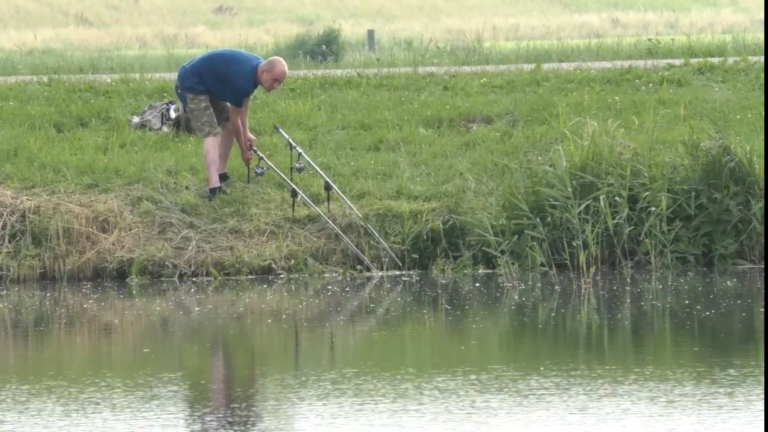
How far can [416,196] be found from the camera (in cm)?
1389

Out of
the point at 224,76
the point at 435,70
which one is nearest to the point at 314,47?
the point at 435,70

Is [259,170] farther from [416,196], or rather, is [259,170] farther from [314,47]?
[314,47]

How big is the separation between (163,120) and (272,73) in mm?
2959

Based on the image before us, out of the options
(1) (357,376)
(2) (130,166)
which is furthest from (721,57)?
(1) (357,376)

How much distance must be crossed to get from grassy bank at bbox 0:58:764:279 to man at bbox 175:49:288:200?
18.8 inches

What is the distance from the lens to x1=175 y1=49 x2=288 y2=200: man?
1301 centimetres

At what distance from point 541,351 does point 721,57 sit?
10430 mm

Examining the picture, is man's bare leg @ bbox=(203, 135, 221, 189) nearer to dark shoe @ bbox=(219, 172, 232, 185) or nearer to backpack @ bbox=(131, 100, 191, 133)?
dark shoe @ bbox=(219, 172, 232, 185)

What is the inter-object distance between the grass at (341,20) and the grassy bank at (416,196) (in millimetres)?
24362

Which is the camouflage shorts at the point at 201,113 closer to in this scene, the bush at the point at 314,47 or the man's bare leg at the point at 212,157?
the man's bare leg at the point at 212,157

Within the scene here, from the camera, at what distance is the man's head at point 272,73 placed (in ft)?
42.2

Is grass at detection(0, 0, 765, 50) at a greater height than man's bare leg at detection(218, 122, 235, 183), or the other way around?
grass at detection(0, 0, 765, 50)

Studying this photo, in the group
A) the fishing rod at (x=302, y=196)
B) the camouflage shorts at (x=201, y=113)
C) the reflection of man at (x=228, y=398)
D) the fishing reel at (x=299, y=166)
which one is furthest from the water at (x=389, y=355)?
the camouflage shorts at (x=201, y=113)

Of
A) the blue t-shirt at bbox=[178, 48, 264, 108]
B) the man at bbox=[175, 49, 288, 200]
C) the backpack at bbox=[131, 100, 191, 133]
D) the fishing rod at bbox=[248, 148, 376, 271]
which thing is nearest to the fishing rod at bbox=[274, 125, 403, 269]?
the fishing rod at bbox=[248, 148, 376, 271]
